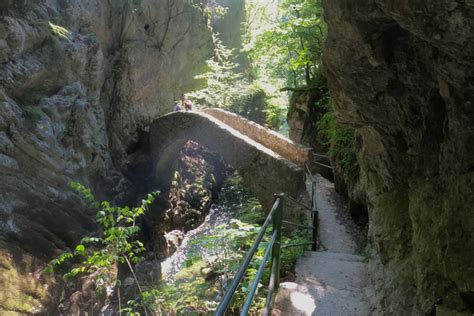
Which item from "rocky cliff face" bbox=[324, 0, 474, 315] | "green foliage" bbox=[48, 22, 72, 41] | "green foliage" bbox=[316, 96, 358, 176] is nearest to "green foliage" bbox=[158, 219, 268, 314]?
"rocky cliff face" bbox=[324, 0, 474, 315]

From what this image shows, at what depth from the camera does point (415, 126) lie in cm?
302

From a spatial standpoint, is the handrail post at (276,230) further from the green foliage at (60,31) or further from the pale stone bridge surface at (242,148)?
the green foliage at (60,31)

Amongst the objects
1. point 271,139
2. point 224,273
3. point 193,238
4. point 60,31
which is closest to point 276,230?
point 224,273

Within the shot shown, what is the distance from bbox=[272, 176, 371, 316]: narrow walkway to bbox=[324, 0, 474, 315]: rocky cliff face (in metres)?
0.38

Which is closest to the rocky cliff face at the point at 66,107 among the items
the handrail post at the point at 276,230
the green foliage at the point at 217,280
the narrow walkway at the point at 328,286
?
the green foliage at the point at 217,280

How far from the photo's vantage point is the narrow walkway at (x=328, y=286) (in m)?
3.70

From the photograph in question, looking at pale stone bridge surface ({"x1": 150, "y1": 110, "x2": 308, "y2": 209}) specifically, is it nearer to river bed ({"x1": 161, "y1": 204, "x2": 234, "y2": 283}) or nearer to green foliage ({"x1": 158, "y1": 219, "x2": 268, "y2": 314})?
river bed ({"x1": 161, "y1": 204, "x2": 234, "y2": 283})

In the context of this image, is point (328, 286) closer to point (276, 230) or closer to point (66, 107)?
point (276, 230)

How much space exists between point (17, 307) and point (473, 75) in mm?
6954

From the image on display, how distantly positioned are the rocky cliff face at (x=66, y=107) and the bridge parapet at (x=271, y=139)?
3569mm

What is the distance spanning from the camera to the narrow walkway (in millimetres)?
3695

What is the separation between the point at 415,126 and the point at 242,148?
7.45 metres

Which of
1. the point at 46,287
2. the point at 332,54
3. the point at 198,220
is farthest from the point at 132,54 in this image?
the point at 332,54

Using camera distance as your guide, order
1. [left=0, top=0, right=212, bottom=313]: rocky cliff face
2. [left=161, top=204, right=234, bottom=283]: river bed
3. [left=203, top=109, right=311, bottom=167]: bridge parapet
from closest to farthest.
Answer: [left=0, top=0, right=212, bottom=313]: rocky cliff face, [left=161, top=204, right=234, bottom=283]: river bed, [left=203, top=109, right=311, bottom=167]: bridge parapet
